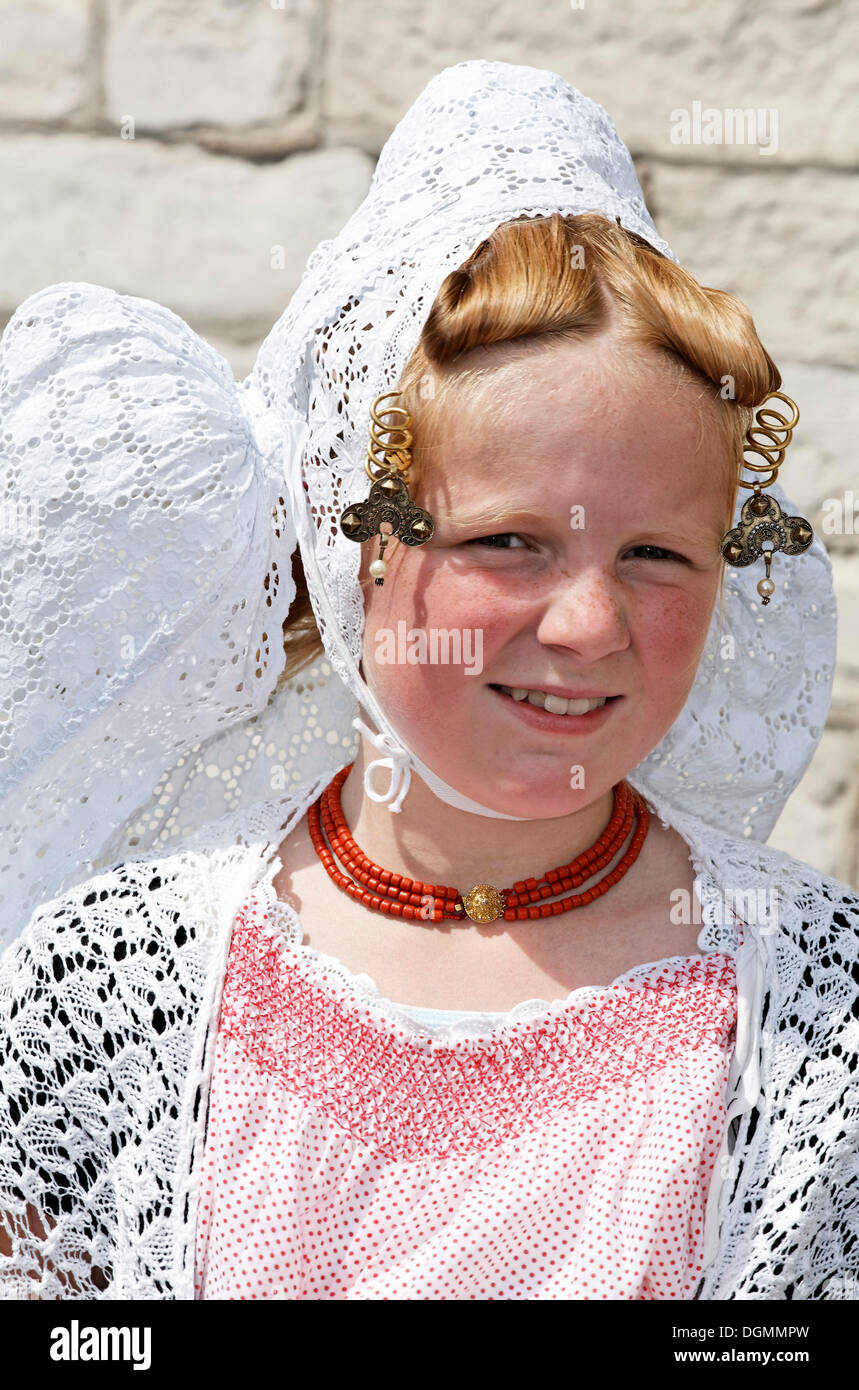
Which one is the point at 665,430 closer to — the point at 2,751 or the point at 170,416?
the point at 170,416

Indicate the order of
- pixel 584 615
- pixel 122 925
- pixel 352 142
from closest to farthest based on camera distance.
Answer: pixel 584 615 < pixel 122 925 < pixel 352 142

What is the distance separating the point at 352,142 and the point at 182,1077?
1.53 m

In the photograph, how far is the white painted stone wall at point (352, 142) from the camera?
7.11ft

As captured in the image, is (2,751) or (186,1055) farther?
(2,751)

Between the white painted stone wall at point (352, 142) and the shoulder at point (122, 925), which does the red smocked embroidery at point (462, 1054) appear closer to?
the shoulder at point (122, 925)

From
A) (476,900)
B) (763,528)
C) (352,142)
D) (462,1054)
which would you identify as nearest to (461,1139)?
(462,1054)

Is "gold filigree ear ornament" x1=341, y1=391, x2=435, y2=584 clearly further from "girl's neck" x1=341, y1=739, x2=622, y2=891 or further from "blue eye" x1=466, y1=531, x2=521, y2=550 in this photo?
"girl's neck" x1=341, y1=739, x2=622, y2=891

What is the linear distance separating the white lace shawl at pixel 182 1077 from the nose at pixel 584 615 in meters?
0.33

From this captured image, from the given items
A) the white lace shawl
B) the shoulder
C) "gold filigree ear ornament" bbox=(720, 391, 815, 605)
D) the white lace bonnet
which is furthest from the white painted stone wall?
the shoulder

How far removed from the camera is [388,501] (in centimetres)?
124

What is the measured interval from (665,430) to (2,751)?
0.78 metres

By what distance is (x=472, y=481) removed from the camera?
123 centimetres

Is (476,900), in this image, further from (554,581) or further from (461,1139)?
(554,581)
